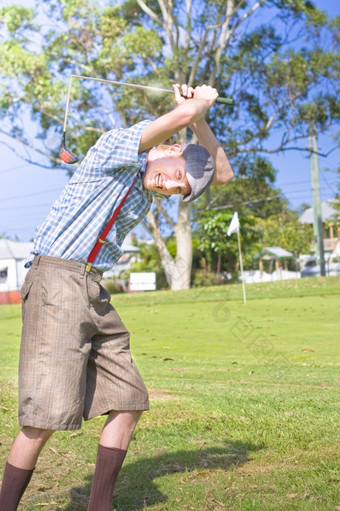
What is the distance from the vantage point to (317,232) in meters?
39.5

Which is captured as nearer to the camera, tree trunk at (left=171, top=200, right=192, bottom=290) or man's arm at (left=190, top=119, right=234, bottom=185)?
man's arm at (left=190, top=119, right=234, bottom=185)

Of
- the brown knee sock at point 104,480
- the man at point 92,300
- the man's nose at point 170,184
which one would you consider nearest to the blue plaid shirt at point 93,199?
the man at point 92,300

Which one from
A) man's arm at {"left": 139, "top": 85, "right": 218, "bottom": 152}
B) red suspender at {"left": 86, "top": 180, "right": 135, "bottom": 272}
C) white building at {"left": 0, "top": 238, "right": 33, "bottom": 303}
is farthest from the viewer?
white building at {"left": 0, "top": 238, "right": 33, "bottom": 303}

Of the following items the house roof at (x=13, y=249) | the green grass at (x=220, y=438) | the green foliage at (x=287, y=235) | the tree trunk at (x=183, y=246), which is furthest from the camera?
the green foliage at (x=287, y=235)

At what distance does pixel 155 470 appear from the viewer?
3.55 m

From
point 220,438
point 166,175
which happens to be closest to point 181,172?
point 166,175

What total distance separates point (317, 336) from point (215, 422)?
5252mm

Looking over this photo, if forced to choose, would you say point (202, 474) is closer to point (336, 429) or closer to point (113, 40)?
point (336, 429)

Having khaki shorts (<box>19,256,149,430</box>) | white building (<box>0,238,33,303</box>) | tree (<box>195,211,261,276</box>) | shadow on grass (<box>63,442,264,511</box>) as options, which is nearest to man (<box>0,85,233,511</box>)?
khaki shorts (<box>19,256,149,430</box>)

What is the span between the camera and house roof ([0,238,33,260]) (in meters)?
53.2

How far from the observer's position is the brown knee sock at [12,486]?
108 inches

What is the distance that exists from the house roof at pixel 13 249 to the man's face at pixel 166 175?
50.7m

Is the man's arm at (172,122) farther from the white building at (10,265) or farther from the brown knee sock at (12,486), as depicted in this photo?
the white building at (10,265)

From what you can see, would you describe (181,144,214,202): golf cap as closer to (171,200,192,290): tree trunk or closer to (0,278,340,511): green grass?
(0,278,340,511): green grass
